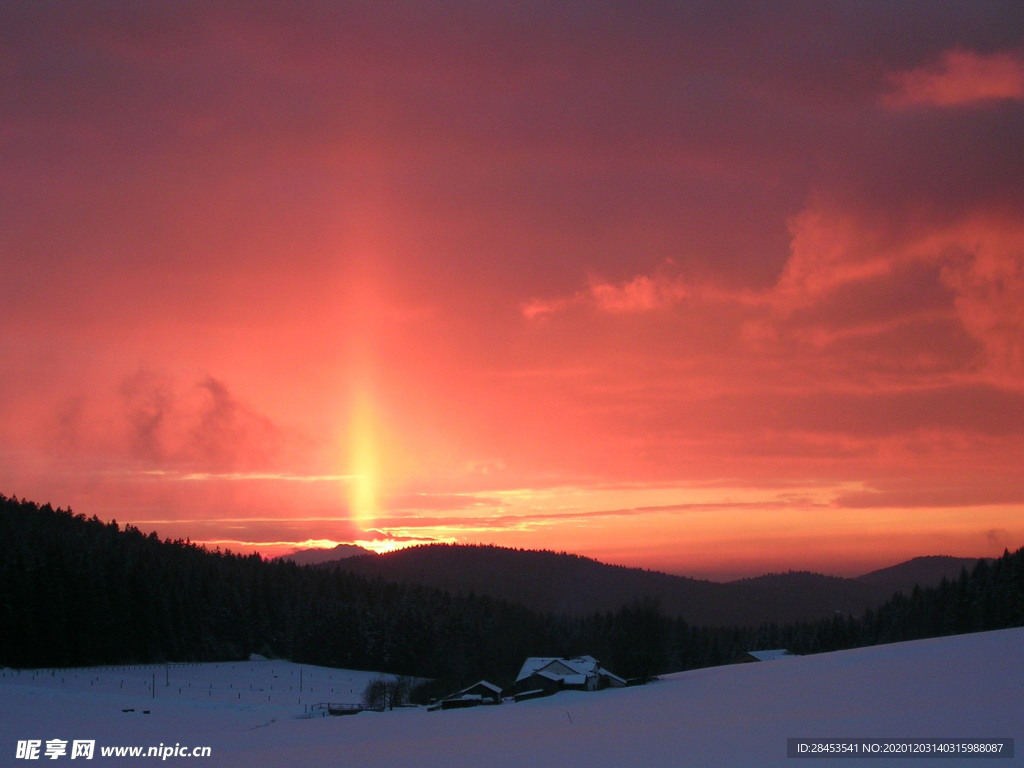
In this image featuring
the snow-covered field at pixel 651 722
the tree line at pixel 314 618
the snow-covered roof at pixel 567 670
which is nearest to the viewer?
the snow-covered field at pixel 651 722

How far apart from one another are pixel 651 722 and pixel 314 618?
76.9m

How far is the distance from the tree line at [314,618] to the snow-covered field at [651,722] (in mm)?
20486

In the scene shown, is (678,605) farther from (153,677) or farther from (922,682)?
(922,682)

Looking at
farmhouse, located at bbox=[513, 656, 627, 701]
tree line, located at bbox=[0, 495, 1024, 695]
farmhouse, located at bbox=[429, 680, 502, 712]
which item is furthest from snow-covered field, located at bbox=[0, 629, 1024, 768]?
tree line, located at bbox=[0, 495, 1024, 695]

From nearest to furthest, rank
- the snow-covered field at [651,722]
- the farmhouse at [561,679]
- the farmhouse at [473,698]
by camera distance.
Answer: the snow-covered field at [651,722], the farmhouse at [473,698], the farmhouse at [561,679]

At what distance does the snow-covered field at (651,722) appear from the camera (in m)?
18.2

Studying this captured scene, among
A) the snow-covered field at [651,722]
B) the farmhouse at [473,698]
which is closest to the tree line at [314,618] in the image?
the farmhouse at [473,698]

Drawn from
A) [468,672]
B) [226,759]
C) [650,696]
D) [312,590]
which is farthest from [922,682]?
[312,590]

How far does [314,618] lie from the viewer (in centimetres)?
9325

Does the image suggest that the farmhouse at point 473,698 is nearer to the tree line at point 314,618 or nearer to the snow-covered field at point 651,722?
the snow-covered field at point 651,722

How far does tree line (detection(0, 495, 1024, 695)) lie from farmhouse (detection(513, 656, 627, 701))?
2559mm

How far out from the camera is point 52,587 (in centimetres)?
6825

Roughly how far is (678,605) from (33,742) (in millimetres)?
180318

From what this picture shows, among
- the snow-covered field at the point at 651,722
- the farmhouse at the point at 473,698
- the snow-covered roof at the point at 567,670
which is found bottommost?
the farmhouse at the point at 473,698
